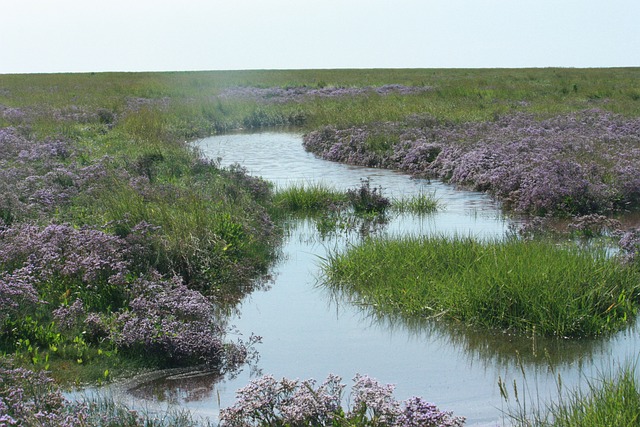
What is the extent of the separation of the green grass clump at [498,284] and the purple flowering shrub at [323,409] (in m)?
2.80

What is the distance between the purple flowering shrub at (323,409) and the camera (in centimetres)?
565

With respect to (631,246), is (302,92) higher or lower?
higher

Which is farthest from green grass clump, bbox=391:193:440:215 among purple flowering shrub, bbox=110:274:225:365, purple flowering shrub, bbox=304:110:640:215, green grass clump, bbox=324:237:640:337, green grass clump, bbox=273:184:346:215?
purple flowering shrub, bbox=110:274:225:365

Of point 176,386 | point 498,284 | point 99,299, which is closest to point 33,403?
point 176,386

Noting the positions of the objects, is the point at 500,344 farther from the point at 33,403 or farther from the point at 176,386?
the point at 33,403

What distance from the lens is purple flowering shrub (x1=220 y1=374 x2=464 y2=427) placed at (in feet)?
18.5

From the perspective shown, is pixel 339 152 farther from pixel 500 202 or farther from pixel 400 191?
pixel 500 202

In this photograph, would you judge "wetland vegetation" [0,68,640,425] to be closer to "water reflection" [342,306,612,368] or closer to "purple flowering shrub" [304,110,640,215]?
"purple flowering shrub" [304,110,640,215]

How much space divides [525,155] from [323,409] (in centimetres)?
1358

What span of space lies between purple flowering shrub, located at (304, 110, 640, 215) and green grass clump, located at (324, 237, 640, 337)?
16.4ft

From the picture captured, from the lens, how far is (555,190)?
14.9 m

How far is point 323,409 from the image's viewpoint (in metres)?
5.73

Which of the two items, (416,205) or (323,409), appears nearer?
(323,409)

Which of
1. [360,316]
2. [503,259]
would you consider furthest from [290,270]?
[503,259]
